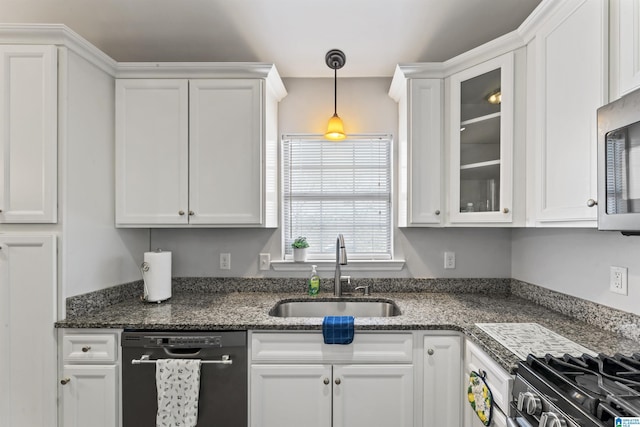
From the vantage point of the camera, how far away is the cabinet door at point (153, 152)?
1.94m

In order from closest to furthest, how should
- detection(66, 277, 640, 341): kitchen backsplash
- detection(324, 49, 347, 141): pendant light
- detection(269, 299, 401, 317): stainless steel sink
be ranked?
1. detection(66, 277, 640, 341): kitchen backsplash
2. detection(324, 49, 347, 141): pendant light
3. detection(269, 299, 401, 317): stainless steel sink

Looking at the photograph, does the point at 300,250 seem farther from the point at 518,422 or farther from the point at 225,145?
the point at 518,422

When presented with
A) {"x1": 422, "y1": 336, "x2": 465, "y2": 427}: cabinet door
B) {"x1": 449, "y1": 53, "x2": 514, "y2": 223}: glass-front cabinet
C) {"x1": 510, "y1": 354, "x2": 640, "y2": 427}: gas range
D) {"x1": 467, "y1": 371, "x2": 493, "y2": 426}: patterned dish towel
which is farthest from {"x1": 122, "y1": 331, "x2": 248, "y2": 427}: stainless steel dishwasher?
{"x1": 449, "y1": 53, "x2": 514, "y2": 223}: glass-front cabinet

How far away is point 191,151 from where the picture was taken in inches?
76.7

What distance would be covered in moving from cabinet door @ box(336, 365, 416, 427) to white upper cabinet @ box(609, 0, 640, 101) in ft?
4.74

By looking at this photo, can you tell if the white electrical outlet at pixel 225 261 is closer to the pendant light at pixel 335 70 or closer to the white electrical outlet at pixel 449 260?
the pendant light at pixel 335 70

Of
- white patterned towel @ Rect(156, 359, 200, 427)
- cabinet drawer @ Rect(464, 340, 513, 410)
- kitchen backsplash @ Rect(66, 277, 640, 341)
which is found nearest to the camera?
cabinet drawer @ Rect(464, 340, 513, 410)

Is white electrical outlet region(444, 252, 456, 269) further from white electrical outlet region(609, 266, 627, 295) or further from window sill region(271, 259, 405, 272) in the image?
white electrical outlet region(609, 266, 627, 295)

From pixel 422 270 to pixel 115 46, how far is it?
2.53m

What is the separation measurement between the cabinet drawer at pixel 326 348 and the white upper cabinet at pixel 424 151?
73 centimetres

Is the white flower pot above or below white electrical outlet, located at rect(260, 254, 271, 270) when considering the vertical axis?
above

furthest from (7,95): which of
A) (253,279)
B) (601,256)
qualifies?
(601,256)

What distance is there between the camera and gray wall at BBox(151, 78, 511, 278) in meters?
2.26

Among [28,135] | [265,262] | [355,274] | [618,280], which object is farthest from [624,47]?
[28,135]
